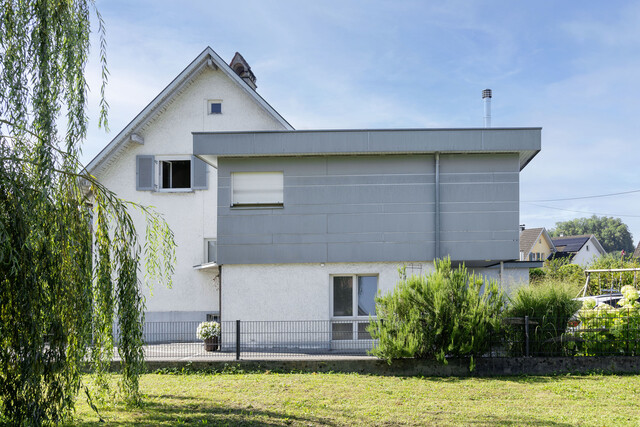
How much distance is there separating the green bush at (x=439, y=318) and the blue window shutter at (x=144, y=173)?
10.4 metres

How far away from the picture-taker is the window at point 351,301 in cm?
1439

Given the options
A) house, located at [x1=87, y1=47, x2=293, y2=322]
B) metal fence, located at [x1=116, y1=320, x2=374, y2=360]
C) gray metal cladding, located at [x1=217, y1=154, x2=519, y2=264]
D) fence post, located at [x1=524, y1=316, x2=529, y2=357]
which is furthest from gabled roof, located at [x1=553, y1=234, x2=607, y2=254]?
fence post, located at [x1=524, y1=316, x2=529, y2=357]

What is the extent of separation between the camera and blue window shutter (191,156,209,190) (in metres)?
18.8

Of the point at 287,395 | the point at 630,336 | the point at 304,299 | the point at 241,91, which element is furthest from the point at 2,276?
the point at 241,91

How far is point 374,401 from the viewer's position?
8984 mm

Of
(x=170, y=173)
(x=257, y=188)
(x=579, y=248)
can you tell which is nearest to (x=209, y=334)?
(x=257, y=188)

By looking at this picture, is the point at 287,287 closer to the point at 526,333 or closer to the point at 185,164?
the point at 526,333

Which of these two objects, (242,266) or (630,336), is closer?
(630,336)

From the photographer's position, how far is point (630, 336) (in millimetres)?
11914

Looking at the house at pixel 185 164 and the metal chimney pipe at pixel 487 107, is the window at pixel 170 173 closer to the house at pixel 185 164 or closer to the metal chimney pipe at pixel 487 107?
the house at pixel 185 164

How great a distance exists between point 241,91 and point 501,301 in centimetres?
1171

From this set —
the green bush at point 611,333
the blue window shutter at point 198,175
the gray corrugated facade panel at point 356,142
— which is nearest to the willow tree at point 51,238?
the gray corrugated facade panel at point 356,142

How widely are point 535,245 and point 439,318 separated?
54267 mm

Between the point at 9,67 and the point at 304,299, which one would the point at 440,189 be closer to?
the point at 304,299
